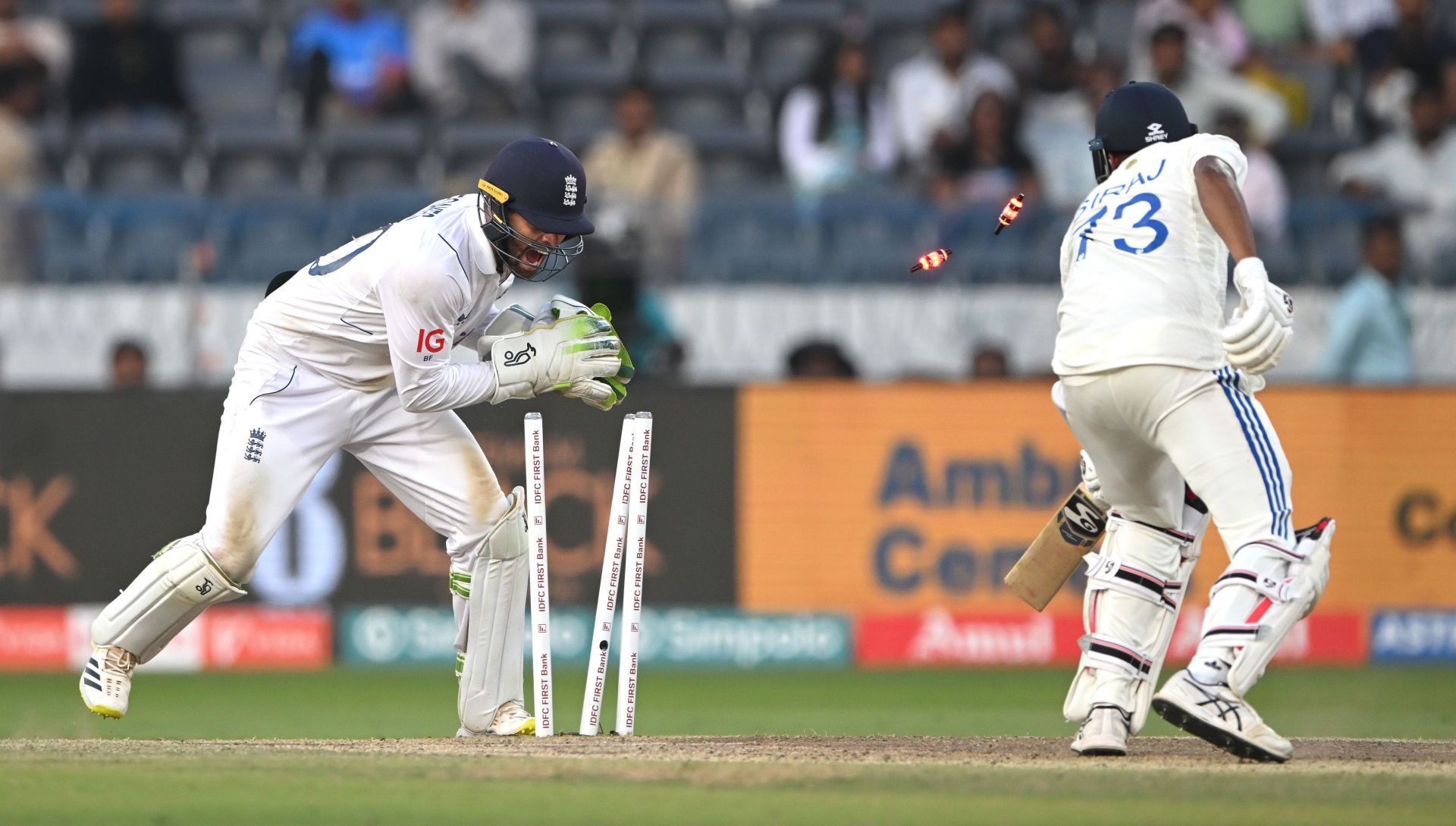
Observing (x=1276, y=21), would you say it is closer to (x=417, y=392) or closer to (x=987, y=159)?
(x=987, y=159)

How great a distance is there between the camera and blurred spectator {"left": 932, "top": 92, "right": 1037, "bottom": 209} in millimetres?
12430

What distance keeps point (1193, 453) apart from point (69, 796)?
3.28 m

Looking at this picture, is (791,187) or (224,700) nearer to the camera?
(224,700)

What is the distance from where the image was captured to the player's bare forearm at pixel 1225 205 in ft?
19.0

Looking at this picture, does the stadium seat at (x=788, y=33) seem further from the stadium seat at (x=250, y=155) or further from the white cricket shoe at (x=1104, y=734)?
the white cricket shoe at (x=1104, y=734)

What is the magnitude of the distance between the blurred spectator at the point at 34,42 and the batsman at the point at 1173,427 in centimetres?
890

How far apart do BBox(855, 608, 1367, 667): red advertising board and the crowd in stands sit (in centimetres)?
202

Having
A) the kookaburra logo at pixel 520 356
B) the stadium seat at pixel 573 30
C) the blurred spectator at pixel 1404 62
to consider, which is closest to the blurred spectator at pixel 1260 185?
the blurred spectator at pixel 1404 62

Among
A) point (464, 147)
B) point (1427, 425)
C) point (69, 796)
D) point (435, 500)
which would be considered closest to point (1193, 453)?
point (435, 500)

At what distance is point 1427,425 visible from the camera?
11.6 metres

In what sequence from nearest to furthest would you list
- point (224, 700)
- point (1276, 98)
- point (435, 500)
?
point (435, 500) < point (224, 700) < point (1276, 98)

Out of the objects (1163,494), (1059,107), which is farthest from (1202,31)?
(1163,494)

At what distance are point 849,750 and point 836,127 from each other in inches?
285

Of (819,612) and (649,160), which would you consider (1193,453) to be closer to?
(819,612)
